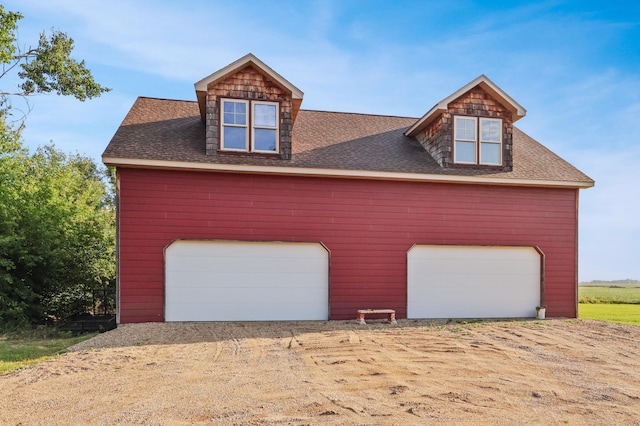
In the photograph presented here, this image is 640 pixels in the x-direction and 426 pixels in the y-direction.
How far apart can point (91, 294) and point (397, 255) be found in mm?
10707

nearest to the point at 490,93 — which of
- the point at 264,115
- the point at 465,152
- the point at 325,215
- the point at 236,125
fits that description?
the point at 465,152

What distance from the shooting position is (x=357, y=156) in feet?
42.3

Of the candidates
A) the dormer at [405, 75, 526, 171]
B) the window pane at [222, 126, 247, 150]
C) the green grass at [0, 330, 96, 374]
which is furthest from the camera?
the dormer at [405, 75, 526, 171]

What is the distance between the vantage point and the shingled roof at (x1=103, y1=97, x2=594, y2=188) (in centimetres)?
1146

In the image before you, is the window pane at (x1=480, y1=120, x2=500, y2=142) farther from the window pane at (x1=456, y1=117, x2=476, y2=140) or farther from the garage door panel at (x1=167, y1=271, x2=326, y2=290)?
the garage door panel at (x1=167, y1=271, x2=326, y2=290)

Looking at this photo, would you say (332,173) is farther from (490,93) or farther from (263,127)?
(490,93)

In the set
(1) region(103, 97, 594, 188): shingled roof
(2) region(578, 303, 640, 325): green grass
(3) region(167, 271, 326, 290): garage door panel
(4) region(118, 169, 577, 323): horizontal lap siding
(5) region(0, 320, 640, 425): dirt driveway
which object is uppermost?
(1) region(103, 97, 594, 188): shingled roof

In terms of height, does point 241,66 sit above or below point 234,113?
above

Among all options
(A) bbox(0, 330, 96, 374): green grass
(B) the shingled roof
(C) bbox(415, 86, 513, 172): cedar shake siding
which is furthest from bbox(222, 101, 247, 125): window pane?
(A) bbox(0, 330, 96, 374): green grass

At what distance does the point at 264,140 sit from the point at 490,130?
7.07 metres

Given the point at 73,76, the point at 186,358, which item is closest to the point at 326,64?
the point at 186,358

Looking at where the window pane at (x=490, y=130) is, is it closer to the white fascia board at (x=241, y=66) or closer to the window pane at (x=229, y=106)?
the white fascia board at (x=241, y=66)

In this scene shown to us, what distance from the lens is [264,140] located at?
40.0 ft

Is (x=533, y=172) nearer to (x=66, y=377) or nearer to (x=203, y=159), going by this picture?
(x=203, y=159)
